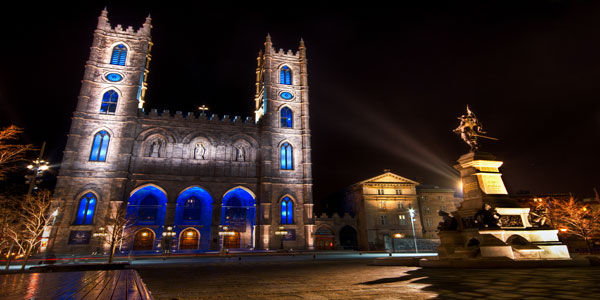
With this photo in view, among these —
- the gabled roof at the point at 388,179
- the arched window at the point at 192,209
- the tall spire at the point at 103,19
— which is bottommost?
the arched window at the point at 192,209

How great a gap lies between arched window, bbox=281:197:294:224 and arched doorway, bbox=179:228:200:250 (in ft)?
34.6

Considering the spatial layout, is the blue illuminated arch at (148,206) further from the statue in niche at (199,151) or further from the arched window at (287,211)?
the arched window at (287,211)

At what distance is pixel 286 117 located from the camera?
42375 mm

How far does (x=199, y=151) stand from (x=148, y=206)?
8717 millimetres

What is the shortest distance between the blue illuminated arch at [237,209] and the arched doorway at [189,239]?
353 centimetres

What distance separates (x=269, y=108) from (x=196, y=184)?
46.4 ft

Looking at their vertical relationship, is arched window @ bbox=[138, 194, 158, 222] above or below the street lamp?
above

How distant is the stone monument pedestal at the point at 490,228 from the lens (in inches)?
387

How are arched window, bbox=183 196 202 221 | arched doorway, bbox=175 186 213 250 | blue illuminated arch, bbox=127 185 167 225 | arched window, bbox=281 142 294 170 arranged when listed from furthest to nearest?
1. arched window, bbox=281 142 294 170
2. arched window, bbox=183 196 202 221
3. arched doorway, bbox=175 186 213 250
4. blue illuminated arch, bbox=127 185 167 225

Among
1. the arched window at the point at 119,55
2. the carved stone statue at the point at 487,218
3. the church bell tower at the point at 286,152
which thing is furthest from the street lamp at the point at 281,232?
the arched window at the point at 119,55

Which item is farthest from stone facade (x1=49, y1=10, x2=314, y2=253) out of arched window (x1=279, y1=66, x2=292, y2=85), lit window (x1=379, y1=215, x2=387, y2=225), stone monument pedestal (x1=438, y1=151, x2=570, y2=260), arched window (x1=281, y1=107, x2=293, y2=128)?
stone monument pedestal (x1=438, y1=151, x2=570, y2=260)

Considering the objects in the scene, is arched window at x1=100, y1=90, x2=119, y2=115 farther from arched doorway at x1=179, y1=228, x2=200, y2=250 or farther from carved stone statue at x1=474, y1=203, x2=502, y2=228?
carved stone statue at x1=474, y1=203, x2=502, y2=228

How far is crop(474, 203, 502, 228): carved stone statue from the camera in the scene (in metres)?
10.2


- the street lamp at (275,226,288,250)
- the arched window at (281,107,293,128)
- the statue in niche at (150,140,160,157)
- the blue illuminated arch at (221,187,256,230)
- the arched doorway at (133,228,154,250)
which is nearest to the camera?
the arched doorway at (133,228,154,250)
